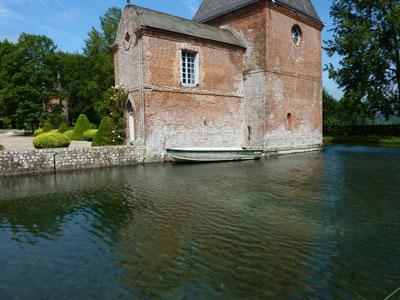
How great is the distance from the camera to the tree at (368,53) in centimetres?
2811

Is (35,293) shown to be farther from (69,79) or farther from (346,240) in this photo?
(69,79)

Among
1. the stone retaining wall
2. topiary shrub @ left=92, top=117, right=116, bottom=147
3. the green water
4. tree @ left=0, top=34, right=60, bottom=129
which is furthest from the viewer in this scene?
tree @ left=0, top=34, right=60, bottom=129

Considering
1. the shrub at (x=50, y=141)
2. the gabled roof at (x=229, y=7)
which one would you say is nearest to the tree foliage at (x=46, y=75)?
the gabled roof at (x=229, y=7)

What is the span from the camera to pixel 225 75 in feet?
65.8

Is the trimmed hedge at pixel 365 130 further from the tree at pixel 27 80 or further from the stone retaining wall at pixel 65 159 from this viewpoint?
the tree at pixel 27 80

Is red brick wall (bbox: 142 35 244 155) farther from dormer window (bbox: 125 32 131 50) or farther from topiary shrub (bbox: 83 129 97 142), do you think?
topiary shrub (bbox: 83 129 97 142)

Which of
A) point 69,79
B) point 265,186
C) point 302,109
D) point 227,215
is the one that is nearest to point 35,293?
point 227,215

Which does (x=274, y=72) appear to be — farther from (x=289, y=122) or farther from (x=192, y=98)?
(x=192, y=98)

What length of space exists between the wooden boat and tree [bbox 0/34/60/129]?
2393 cm

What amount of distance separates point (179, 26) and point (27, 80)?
23811mm

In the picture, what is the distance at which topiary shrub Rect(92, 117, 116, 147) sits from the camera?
17.9m

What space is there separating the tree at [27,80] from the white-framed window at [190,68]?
22.4m

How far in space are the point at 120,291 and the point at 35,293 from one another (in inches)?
44.2

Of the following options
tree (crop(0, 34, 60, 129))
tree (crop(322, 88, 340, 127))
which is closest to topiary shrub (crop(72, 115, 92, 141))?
tree (crop(0, 34, 60, 129))
